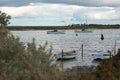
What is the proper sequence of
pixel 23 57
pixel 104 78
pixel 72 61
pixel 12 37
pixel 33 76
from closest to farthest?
pixel 104 78, pixel 33 76, pixel 23 57, pixel 12 37, pixel 72 61

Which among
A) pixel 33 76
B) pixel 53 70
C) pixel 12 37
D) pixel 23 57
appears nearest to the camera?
pixel 33 76

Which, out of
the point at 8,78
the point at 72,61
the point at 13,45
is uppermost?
the point at 13,45

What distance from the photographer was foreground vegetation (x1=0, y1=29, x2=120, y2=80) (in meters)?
10.8

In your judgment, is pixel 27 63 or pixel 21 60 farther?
pixel 21 60

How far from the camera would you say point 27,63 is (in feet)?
37.7

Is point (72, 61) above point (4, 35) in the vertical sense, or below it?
below

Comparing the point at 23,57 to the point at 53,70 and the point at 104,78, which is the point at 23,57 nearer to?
the point at 53,70

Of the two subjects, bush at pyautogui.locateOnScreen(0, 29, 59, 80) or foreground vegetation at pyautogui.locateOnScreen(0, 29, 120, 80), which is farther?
bush at pyautogui.locateOnScreen(0, 29, 59, 80)

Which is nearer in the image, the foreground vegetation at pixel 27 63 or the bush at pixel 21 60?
the foreground vegetation at pixel 27 63

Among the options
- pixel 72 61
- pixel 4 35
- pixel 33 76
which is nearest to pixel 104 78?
pixel 33 76

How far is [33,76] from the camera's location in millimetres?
10492

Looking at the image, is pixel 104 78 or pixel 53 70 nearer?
pixel 104 78

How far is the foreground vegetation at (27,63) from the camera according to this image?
10824mm

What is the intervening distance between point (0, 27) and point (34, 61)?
8.11 feet
